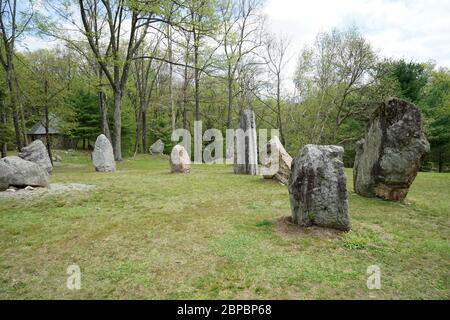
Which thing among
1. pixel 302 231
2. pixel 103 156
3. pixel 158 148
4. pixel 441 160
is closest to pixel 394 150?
pixel 302 231

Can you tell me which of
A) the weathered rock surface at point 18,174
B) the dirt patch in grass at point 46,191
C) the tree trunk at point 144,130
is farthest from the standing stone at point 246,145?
the tree trunk at point 144,130

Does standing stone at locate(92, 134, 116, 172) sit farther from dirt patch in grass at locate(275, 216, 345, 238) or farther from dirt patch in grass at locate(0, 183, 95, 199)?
dirt patch in grass at locate(275, 216, 345, 238)

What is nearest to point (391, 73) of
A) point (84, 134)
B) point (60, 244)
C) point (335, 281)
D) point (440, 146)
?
point (440, 146)

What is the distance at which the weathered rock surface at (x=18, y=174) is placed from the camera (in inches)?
286

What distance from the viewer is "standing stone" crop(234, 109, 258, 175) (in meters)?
11.8

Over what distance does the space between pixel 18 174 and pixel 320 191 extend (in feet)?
24.5

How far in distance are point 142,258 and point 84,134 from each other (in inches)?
1020

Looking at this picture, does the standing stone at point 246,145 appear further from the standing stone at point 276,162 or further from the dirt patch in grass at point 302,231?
the dirt patch in grass at point 302,231

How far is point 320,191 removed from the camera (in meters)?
4.68

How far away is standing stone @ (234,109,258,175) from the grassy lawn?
206 inches

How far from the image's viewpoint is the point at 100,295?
9.37 ft

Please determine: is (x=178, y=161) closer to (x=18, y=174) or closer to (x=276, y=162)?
(x=276, y=162)

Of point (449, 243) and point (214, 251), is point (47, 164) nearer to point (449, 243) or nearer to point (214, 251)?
point (214, 251)

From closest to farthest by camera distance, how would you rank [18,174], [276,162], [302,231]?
[302,231] < [18,174] < [276,162]
